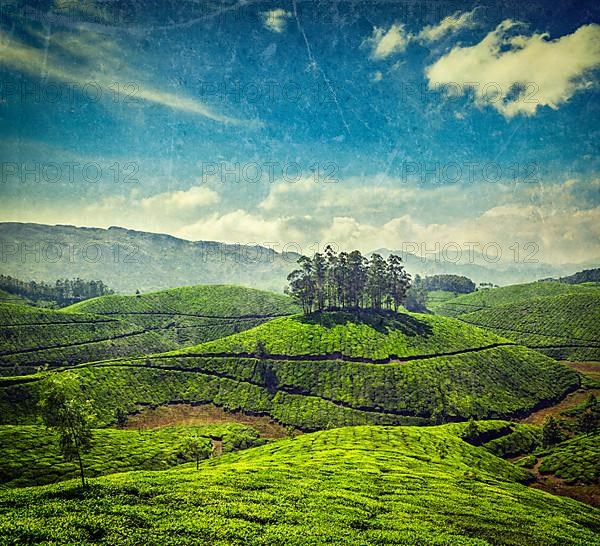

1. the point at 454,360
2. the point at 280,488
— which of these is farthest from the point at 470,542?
the point at 454,360

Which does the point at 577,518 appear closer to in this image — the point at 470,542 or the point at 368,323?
the point at 470,542

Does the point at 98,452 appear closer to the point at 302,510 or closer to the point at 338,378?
the point at 302,510

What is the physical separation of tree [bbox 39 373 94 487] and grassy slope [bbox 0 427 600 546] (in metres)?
4.78

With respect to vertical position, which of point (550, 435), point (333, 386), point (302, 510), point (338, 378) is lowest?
point (550, 435)

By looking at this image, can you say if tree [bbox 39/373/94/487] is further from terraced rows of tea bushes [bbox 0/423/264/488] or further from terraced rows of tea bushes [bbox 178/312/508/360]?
terraced rows of tea bushes [bbox 178/312/508/360]

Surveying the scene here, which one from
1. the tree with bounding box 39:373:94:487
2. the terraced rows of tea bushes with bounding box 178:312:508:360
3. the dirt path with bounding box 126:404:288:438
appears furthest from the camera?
the terraced rows of tea bushes with bounding box 178:312:508:360

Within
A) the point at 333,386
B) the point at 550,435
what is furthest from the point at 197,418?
the point at 550,435

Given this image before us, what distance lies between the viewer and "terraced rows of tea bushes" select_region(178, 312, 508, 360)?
552 feet

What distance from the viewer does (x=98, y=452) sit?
→ 89375 mm

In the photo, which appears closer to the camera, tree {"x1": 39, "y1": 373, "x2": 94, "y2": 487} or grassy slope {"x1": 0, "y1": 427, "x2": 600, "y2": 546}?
grassy slope {"x1": 0, "y1": 427, "x2": 600, "y2": 546}

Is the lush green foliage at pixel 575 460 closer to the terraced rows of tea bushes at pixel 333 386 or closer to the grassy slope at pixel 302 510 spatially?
the terraced rows of tea bushes at pixel 333 386

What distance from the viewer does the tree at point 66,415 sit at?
141ft

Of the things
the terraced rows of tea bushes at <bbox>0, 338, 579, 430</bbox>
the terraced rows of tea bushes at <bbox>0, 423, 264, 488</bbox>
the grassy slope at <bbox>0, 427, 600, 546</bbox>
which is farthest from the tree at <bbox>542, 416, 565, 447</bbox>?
the terraced rows of tea bushes at <bbox>0, 423, 264, 488</bbox>

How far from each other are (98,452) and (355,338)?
116169mm
